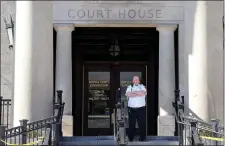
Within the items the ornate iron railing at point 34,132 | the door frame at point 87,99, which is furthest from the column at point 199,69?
the door frame at point 87,99

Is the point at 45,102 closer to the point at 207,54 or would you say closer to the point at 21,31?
the point at 21,31

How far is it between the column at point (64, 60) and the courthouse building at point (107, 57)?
3 centimetres

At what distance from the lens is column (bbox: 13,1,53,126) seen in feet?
31.1

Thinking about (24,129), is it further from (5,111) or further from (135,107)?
(5,111)

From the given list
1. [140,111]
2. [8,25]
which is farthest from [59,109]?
[8,25]

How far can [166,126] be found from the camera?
12.8m

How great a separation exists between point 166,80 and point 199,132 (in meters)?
4.13

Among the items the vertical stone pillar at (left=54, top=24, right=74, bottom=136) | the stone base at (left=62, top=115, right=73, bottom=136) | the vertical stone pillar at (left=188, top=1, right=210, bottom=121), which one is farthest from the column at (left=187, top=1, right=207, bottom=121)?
the vertical stone pillar at (left=54, top=24, right=74, bottom=136)

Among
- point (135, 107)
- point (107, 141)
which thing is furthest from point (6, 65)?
point (135, 107)

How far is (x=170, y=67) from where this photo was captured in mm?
13117

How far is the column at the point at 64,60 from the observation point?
13.2 metres

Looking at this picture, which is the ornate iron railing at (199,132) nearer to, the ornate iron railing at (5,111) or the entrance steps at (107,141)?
the entrance steps at (107,141)

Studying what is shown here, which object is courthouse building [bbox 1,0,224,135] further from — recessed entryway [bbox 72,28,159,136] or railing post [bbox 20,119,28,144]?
railing post [bbox 20,119,28,144]

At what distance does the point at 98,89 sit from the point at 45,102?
7.31 metres
